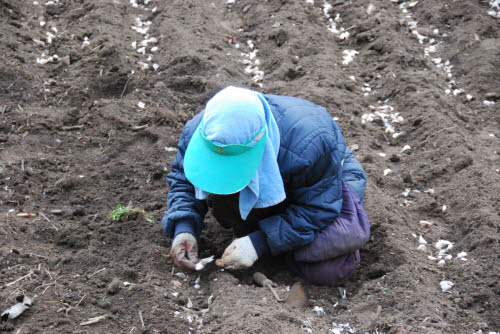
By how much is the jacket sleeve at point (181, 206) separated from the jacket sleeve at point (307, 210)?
377 mm

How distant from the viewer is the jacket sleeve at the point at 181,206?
324 cm

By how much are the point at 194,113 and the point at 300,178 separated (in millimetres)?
2045

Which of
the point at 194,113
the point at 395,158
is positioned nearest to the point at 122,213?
the point at 194,113

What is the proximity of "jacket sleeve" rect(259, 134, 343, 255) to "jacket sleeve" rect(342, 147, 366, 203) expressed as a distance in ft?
1.33

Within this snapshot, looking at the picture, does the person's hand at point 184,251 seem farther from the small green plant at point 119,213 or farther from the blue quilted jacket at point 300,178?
the small green plant at point 119,213

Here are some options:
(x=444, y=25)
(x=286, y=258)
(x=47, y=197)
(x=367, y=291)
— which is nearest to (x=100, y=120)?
(x=47, y=197)

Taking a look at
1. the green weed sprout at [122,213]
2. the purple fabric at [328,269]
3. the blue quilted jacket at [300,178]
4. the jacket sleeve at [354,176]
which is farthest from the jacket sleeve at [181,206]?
the jacket sleeve at [354,176]

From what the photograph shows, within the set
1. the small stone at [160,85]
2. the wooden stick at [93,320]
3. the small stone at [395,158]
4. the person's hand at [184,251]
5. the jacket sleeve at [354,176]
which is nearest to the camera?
the wooden stick at [93,320]

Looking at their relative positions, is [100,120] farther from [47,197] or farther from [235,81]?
[235,81]

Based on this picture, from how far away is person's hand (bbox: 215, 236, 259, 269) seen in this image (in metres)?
3.11

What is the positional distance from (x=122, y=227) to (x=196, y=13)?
343cm

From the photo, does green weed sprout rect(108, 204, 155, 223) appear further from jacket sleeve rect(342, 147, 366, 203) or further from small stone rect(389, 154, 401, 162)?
small stone rect(389, 154, 401, 162)

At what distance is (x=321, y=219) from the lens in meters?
3.13

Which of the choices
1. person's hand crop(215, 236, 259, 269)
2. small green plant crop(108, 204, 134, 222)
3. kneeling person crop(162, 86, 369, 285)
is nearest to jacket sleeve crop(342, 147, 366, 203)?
kneeling person crop(162, 86, 369, 285)
